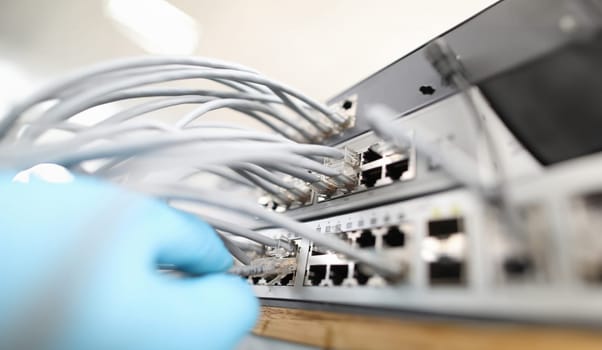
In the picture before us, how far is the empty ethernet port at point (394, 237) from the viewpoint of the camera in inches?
11.4

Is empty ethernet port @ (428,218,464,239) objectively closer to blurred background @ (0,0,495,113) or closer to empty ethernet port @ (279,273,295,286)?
empty ethernet port @ (279,273,295,286)

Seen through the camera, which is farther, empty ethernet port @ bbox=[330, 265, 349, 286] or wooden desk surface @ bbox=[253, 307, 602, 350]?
empty ethernet port @ bbox=[330, 265, 349, 286]

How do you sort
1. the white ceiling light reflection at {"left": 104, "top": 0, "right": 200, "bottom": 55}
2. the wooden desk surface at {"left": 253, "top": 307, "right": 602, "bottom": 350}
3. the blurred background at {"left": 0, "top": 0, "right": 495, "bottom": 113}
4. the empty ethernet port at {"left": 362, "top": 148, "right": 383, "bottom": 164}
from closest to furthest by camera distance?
the wooden desk surface at {"left": 253, "top": 307, "right": 602, "bottom": 350}, the empty ethernet port at {"left": 362, "top": 148, "right": 383, "bottom": 164}, the blurred background at {"left": 0, "top": 0, "right": 495, "bottom": 113}, the white ceiling light reflection at {"left": 104, "top": 0, "right": 200, "bottom": 55}

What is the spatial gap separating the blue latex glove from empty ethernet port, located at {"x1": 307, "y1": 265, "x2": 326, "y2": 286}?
93mm

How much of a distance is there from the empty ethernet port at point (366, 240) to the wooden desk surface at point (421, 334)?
7 centimetres

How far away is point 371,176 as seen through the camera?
0.39 m

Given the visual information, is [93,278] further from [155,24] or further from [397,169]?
[155,24]

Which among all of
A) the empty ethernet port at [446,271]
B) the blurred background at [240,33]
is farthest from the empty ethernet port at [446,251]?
the blurred background at [240,33]

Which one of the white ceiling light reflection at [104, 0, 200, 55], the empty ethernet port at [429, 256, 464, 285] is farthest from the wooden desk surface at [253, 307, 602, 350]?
the white ceiling light reflection at [104, 0, 200, 55]

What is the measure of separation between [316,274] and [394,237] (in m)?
0.11

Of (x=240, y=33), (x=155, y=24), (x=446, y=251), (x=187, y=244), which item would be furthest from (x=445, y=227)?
(x=155, y=24)

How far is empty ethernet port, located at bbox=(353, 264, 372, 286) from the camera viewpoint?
303 millimetres

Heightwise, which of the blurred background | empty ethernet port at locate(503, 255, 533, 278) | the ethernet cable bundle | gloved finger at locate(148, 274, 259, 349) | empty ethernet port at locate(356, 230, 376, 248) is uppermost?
the blurred background

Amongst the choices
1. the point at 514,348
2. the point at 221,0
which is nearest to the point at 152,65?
the point at 514,348
